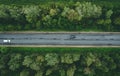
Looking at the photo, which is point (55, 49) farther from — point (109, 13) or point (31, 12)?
point (109, 13)

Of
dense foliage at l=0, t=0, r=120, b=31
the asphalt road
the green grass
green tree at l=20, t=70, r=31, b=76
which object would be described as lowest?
green tree at l=20, t=70, r=31, b=76

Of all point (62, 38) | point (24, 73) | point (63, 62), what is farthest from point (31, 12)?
point (24, 73)

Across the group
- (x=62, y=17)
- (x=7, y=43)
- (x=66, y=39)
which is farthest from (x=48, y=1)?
(x=7, y=43)

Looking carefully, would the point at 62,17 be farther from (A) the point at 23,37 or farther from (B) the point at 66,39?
(A) the point at 23,37

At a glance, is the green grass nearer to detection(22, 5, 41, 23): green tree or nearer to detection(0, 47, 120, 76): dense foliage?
detection(0, 47, 120, 76): dense foliage

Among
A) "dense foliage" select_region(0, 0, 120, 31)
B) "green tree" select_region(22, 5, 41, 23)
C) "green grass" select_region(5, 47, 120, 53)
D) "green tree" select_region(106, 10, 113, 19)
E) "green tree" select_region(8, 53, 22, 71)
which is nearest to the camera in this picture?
A: "green tree" select_region(8, 53, 22, 71)

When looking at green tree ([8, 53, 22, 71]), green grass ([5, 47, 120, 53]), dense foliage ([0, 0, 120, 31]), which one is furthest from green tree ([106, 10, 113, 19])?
green tree ([8, 53, 22, 71])

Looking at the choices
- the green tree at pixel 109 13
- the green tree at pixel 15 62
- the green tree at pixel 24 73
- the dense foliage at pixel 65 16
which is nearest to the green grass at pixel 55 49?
the green tree at pixel 15 62
